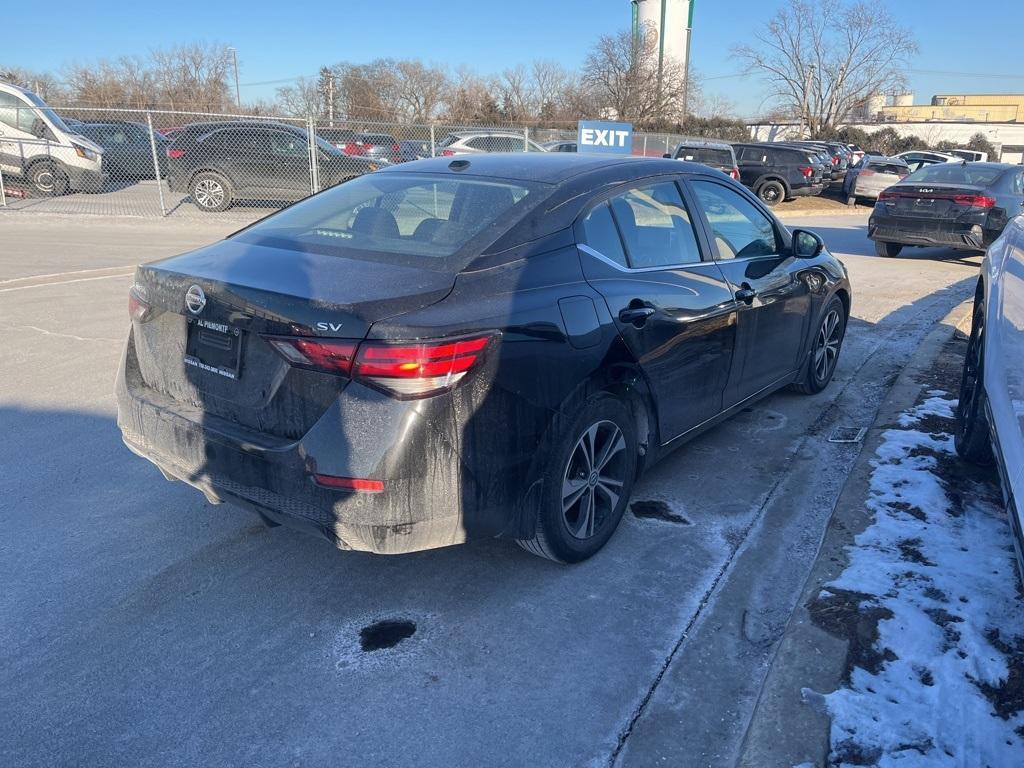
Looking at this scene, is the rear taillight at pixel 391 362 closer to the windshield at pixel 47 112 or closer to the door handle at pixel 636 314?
the door handle at pixel 636 314

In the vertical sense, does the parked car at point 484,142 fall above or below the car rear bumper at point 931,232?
above

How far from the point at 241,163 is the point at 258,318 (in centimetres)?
1547

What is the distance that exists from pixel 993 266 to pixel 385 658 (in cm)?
422

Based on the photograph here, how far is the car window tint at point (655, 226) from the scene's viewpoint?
383 cm

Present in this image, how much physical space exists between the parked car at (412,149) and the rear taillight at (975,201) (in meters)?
11.8

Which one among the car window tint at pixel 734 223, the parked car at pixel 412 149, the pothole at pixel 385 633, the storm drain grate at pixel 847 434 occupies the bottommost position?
the pothole at pixel 385 633

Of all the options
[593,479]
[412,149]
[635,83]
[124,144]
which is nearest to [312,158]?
[412,149]

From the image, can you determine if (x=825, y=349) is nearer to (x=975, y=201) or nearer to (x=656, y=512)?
(x=656, y=512)

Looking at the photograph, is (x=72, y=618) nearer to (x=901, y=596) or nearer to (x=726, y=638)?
(x=726, y=638)

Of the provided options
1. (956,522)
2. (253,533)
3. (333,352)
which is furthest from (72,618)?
(956,522)

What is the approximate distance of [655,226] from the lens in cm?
405

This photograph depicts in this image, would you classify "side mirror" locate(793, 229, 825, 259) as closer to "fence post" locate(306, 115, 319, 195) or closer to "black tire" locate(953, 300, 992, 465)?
"black tire" locate(953, 300, 992, 465)

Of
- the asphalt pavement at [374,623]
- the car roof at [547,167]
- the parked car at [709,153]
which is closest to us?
the asphalt pavement at [374,623]

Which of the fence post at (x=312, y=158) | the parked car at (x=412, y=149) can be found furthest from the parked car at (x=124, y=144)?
the fence post at (x=312, y=158)
